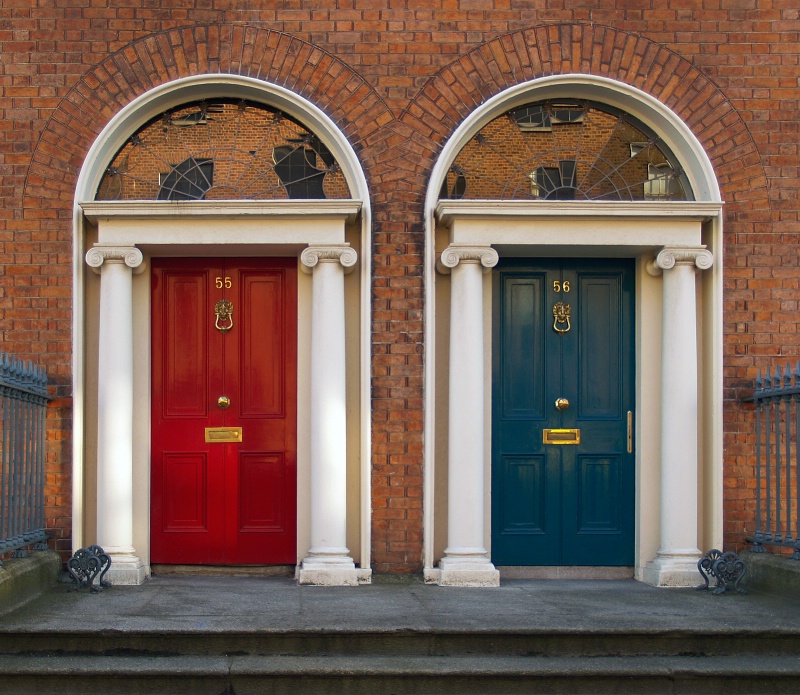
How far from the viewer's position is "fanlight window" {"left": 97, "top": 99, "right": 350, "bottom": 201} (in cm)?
837

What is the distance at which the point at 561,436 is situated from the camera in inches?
335

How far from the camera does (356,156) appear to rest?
8211 millimetres

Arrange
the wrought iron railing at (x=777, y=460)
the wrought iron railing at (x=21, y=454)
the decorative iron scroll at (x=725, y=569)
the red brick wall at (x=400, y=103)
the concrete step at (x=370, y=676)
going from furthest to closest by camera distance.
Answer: the red brick wall at (x=400, y=103)
the decorative iron scroll at (x=725, y=569)
the wrought iron railing at (x=777, y=460)
the wrought iron railing at (x=21, y=454)
the concrete step at (x=370, y=676)

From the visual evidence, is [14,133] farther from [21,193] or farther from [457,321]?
[457,321]

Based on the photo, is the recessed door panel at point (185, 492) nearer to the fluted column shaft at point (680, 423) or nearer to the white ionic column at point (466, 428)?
the white ionic column at point (466, 428)

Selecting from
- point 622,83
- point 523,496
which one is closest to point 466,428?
point 523,496

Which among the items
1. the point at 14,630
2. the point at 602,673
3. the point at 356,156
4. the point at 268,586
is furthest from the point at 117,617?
the point at 356,156

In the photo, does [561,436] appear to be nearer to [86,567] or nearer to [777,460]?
[777,460]

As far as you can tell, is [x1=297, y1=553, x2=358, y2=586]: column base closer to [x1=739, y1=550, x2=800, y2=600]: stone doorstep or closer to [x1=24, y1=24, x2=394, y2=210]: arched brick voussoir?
[x1=739, y1=550, x2=800, y2=600]: stone doorstep

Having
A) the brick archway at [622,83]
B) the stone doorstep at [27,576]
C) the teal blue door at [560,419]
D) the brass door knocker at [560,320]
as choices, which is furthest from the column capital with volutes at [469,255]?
the stone doorstep at [27,576]

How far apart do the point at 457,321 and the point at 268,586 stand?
2.33 metres

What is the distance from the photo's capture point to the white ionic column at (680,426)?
8.13 m

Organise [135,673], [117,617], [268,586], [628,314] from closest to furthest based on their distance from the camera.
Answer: [135,673] < [117,617] < [268,586] < [628,314]

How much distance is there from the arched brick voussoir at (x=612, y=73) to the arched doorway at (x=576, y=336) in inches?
4.3
